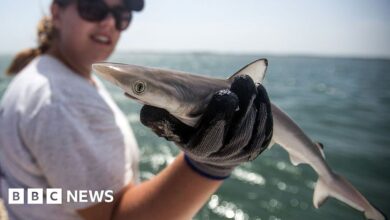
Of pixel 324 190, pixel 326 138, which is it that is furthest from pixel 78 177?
pixel 326 138

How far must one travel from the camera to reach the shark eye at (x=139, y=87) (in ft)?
4.50

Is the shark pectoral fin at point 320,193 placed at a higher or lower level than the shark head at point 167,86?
lower

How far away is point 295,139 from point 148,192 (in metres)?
1.09

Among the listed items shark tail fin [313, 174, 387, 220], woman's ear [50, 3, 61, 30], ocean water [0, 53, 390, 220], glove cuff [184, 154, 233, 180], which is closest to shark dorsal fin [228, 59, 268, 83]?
glove cuff [184, 154, 233, 180]

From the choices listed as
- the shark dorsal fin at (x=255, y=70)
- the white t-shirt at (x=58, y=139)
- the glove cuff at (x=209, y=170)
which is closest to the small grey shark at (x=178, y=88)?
the shark dorsal fin at (x=255, y=70)

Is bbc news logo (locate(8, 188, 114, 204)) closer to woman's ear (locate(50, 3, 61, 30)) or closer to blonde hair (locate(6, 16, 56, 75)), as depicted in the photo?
blonde hair (locate(6, 16, 56, 75))

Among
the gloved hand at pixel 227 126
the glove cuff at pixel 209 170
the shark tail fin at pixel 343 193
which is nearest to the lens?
the gloved hand at pixel 227 126

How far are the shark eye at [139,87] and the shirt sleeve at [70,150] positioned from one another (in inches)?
31.3

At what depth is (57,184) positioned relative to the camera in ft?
6.64

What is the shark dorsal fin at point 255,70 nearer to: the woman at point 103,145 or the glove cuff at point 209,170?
the woman at point 103,145

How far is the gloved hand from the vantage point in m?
1.61

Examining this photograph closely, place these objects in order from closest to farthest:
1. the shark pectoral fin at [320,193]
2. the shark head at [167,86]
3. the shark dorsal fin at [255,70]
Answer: the shark head at [167,86]
the shark dorsal fin at [255,70]
the shark pectoral fin at [320,193]

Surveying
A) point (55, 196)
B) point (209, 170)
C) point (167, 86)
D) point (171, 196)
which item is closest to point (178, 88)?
point (167, 86)

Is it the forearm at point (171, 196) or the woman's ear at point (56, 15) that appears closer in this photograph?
the forearm at point (171, 196)
